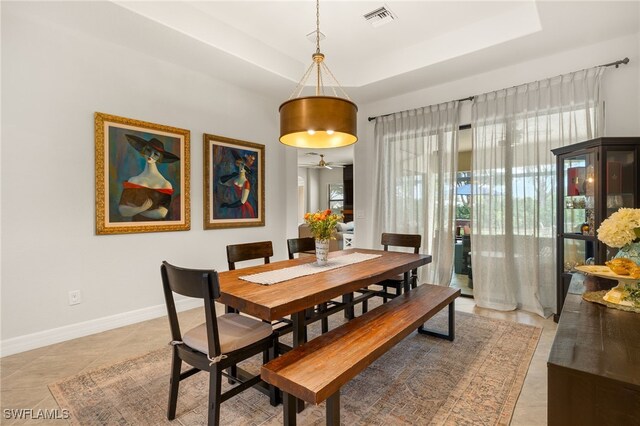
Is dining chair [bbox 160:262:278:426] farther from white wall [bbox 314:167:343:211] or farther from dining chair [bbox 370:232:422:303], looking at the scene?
white wall [bbox 314:167:343:211]

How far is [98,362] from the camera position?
7.77ft

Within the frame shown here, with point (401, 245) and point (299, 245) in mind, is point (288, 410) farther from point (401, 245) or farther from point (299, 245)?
point (401, 245)

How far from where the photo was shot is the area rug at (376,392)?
1.73 m

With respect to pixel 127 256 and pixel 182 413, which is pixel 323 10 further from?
pixel 182 413

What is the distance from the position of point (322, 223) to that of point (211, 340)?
113 centimetres

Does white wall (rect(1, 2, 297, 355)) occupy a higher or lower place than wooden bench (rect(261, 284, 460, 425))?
higher

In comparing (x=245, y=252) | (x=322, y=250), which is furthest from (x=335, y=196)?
(x=322, y=250)

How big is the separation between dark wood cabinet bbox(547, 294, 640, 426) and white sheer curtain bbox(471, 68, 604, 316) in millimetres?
2713

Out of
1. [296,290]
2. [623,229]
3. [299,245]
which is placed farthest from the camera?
[299,245]

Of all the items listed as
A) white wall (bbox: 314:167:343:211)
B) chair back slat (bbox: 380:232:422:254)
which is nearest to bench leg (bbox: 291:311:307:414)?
chair back slat (bbox: 380:232:422:254)

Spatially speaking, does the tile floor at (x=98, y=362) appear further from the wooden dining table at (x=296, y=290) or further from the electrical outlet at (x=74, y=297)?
the wooden dining table at (x=296, y=290)

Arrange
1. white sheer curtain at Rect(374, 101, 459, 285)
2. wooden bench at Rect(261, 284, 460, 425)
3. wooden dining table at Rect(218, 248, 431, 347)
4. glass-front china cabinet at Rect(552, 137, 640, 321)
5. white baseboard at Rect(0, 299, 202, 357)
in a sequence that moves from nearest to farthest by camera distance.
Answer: wooden bench at Rect(261, 284, 460, 425), wooden dining table at Rect(218, 248, 431, 347), white baseboard at Rect(0, 299, 202, 357), glass-front china cabinet at Rect(552, 137, 640, 321), white sheer curtain at Rect(374, 101, 459, 285)

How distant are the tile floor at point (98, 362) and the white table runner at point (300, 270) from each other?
128 centimetres

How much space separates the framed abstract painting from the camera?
383 centimetres
